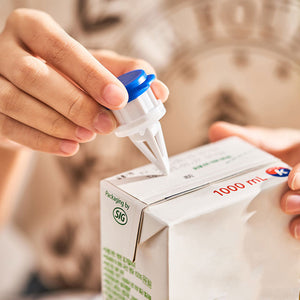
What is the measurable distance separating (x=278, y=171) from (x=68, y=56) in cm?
24

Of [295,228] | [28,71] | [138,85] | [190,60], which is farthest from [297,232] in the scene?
[190,60]

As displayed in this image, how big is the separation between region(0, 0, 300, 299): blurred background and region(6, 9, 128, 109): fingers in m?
0.38

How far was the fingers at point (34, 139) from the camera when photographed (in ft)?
1.53

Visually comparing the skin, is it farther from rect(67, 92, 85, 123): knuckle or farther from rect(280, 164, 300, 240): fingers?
rect(280, 164, 300, 240): fingers

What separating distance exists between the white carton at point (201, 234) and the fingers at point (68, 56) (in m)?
0.09

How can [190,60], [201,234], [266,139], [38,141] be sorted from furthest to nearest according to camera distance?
[190,60]
[266,139]
[38,141]
[201,234]

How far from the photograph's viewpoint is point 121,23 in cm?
85

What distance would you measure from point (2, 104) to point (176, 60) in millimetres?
466

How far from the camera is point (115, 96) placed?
369mm

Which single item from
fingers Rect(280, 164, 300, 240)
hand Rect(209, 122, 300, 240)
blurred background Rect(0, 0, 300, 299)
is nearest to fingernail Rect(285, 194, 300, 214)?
fingers Rect(280, 164, 300, 240)

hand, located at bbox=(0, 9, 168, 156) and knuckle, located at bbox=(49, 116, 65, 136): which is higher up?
hand, located at bbox=(0, 9, 168, 156)

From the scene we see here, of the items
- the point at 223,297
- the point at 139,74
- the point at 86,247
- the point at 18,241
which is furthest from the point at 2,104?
the point at 18,241

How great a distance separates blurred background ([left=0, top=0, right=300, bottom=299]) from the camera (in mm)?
813

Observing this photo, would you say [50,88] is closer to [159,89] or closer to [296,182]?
[159,89]
